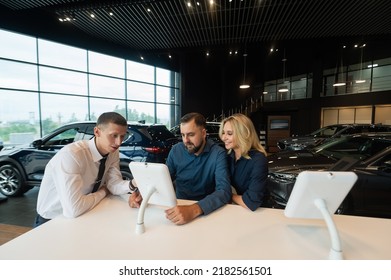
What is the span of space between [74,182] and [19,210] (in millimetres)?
2968

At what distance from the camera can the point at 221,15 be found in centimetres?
609

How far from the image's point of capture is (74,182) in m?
1.34

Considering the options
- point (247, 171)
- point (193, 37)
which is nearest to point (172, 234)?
point (247, 171)

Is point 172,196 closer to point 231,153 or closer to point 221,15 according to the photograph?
point 231,153

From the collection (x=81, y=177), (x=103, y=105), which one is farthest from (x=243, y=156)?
(x=103, y=105)

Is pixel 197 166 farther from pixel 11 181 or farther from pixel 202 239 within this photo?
pixel 11 181

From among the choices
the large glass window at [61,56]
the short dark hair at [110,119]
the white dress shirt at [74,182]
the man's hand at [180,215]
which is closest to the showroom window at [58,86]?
the large glass window at [61,56]

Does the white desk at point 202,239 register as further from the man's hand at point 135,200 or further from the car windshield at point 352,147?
the car windshield at point 352,147

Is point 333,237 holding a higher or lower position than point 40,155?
higher

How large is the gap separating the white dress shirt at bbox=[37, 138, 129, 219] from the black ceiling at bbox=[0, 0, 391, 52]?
199 inches

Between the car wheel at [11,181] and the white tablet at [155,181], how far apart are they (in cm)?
389

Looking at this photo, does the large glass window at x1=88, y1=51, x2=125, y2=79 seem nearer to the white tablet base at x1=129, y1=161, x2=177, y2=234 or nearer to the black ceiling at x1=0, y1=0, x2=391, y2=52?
the black ceiling at x1=0, y1=0, x2=391, y2=52

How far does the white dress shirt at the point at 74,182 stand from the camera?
1323mm
